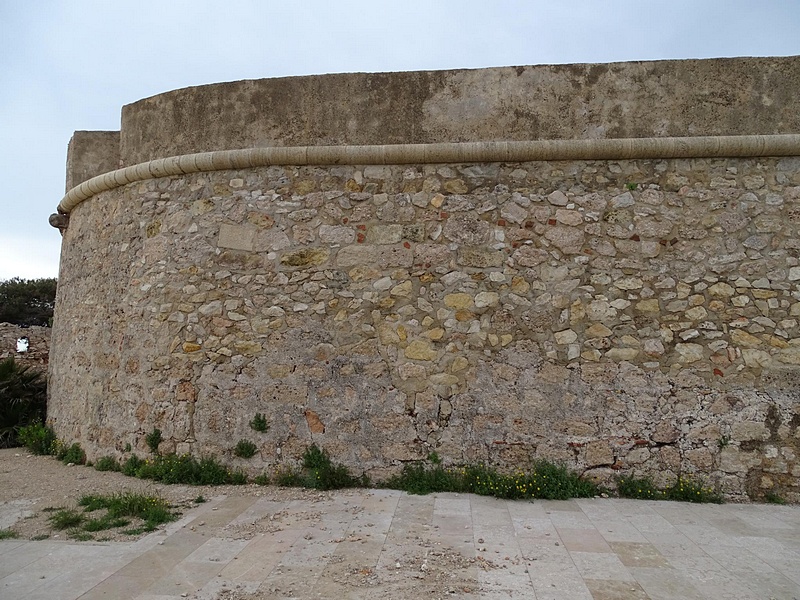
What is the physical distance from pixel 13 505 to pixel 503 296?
14.8ft

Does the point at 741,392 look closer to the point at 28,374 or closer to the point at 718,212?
the point at 718,212

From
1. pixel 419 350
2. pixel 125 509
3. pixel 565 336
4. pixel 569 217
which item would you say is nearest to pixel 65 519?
pixel 125 509

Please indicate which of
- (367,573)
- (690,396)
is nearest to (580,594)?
(367,573)

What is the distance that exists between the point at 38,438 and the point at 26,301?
1399 cm

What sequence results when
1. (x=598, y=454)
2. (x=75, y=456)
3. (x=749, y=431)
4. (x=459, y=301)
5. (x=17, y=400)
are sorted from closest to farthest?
1. (x=749, y=431)
2. (x=598, y=454)
3. (x=459, y=301)
4. (x=75, y=456)
5. (x=17, y=400)

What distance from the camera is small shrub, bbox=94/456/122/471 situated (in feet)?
19.1

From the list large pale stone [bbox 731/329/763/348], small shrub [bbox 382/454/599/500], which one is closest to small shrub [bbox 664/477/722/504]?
small shrub [bbox 382/454/599/500]

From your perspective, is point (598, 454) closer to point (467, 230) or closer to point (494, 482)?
point (494, 482)

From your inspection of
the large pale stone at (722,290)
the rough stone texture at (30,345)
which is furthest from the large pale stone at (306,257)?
the rough stone texture at (30,345)

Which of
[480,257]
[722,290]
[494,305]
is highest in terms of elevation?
[480,257]

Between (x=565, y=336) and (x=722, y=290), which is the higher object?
(x=722, y=290)

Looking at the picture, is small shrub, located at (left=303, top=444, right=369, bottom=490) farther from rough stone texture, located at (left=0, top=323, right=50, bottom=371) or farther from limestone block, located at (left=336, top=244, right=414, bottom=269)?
rough stone texture, located at (left=0, top=323, right=50, bottom=371)

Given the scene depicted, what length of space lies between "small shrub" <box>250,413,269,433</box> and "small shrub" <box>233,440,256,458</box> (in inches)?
5.7

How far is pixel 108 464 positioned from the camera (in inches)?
230
